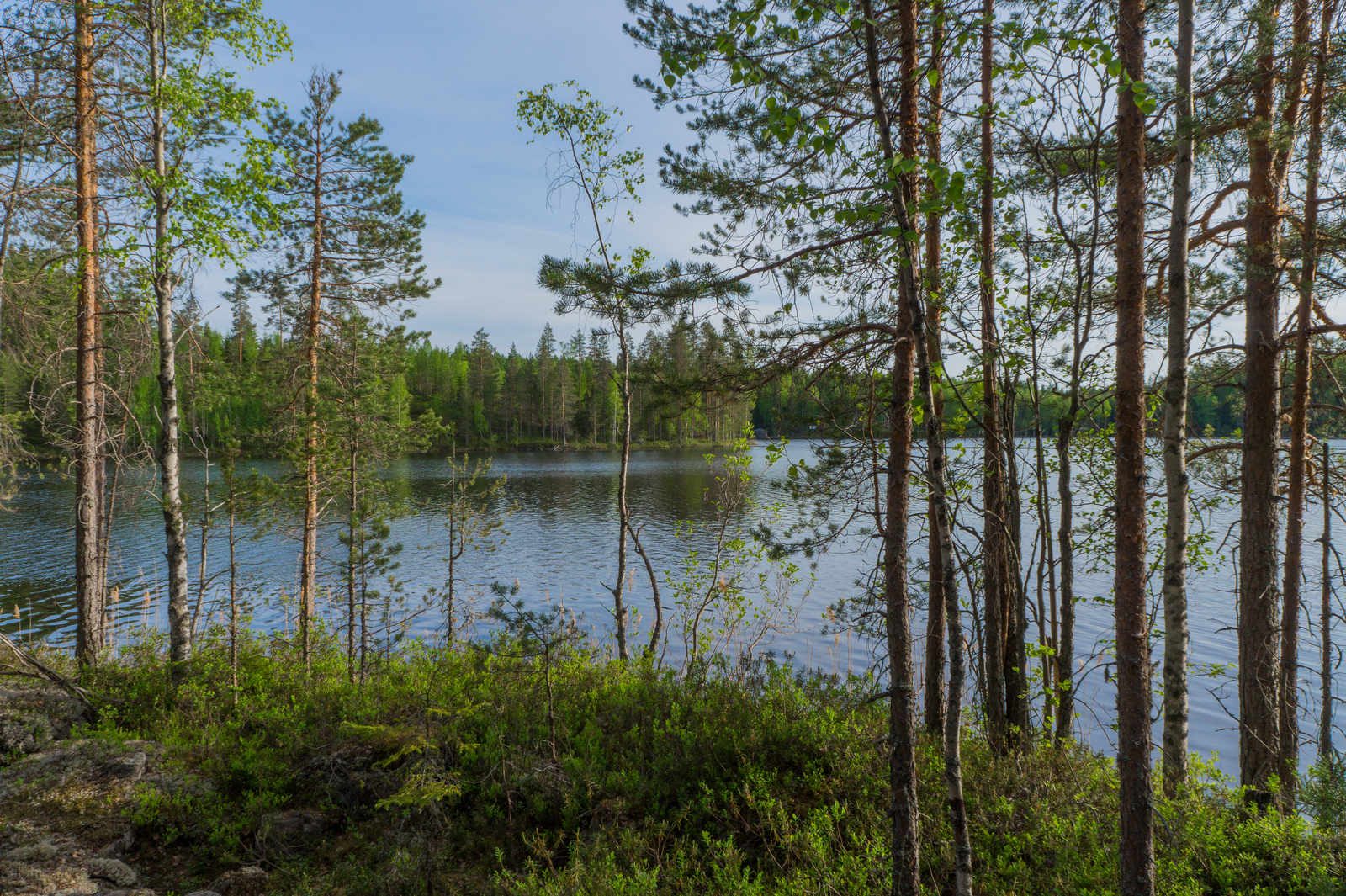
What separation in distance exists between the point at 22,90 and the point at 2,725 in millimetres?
6869

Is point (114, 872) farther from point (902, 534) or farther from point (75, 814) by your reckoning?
point (902, 534)

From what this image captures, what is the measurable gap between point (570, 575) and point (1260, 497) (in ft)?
48.6

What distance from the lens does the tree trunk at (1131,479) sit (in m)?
3.47

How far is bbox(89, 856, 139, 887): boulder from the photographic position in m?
4.37

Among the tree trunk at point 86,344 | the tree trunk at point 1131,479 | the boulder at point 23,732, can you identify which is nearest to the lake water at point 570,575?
the tree trunk at point 86,344

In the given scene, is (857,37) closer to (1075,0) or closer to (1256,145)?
(1075,0)

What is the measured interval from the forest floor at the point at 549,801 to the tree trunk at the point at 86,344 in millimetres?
→ 1343

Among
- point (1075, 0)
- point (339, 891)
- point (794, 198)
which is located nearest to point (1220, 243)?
point (1075, 0)

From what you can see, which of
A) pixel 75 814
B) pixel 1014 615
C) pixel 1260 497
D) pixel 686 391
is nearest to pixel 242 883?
pixel 75 814

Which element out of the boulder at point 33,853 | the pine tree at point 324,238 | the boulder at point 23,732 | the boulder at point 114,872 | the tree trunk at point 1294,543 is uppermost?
the pine tree at point 324,238

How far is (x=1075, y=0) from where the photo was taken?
493 cm

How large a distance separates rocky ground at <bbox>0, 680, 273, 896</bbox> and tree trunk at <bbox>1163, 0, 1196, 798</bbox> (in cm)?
656

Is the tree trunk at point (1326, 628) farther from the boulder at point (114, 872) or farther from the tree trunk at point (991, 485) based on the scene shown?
the boulder at point (114, 872)

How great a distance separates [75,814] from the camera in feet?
16.7
